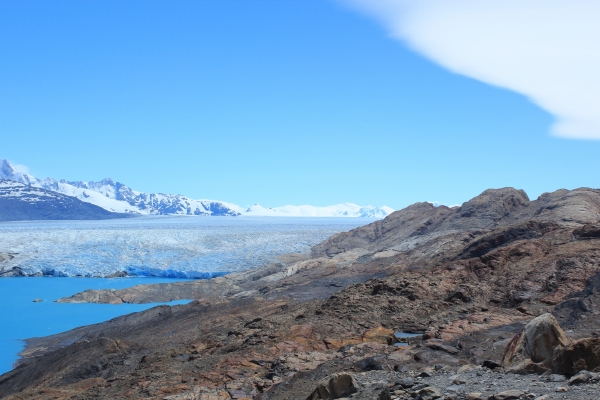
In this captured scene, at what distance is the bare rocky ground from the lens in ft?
20.4

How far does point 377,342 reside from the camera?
9.85 metres

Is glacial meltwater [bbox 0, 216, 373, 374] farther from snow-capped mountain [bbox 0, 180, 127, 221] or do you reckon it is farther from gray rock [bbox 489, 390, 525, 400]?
snow-capped mountain [bbox 0, 180, 127, 221]

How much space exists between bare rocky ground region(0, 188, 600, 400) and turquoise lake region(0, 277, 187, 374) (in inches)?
75.1

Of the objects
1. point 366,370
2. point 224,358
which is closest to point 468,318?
point 366,370

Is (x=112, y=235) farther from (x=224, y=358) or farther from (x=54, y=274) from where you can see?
(x=224, y=358)

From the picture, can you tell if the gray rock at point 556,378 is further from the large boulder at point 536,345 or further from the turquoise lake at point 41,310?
the turquoise lake at point 41,310

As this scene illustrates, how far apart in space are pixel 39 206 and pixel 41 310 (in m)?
127

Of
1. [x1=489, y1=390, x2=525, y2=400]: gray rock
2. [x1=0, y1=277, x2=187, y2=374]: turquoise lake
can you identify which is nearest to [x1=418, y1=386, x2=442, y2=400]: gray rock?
[x1=489, y1=390, x2=525, y2=400]: gray rock

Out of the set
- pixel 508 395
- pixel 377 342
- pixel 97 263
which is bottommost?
pixel 97 263

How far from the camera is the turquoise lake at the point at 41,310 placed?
21.1 m

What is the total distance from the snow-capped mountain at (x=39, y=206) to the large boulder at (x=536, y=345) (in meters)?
141

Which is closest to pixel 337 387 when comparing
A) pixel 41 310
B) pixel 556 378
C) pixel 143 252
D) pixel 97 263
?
pixel 556 378

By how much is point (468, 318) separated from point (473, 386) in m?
5.19

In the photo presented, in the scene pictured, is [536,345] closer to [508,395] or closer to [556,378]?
[556,378]
